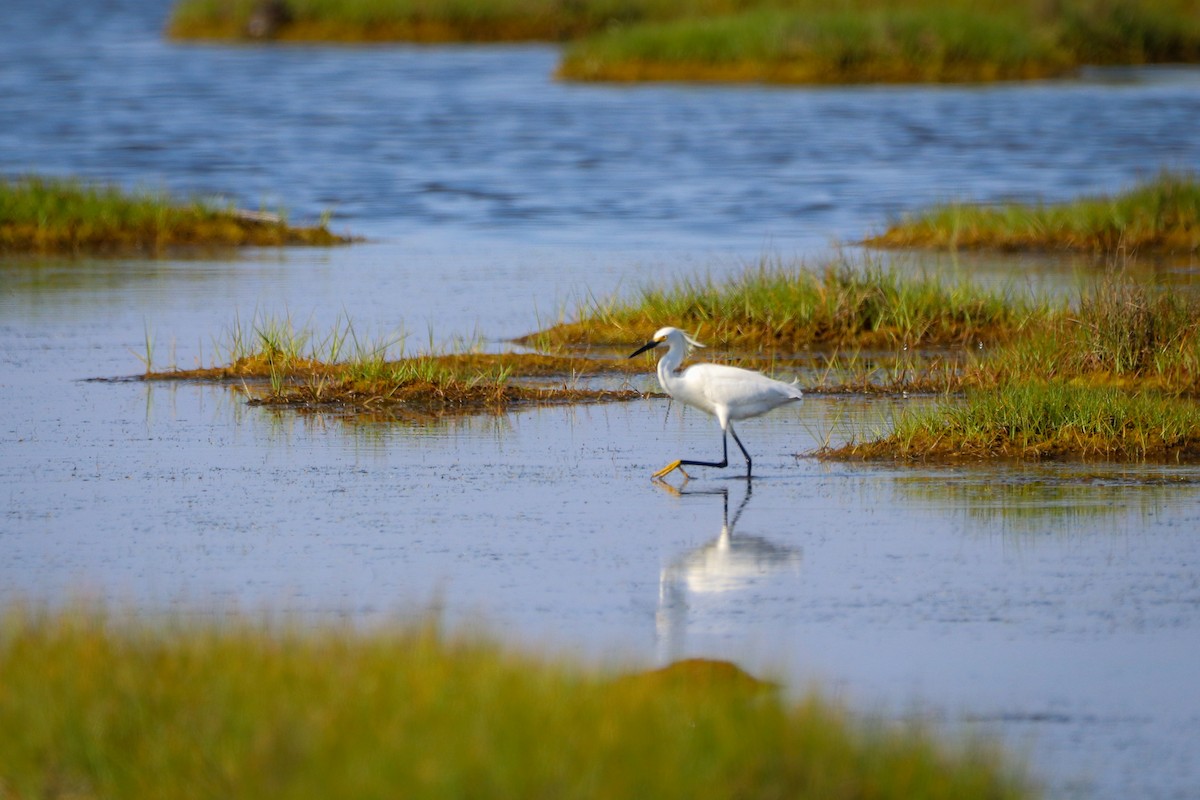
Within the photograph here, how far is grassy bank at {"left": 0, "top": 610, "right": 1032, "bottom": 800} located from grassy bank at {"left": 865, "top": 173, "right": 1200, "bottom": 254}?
616 inches

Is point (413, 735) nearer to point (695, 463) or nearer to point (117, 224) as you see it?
point (695, 463)

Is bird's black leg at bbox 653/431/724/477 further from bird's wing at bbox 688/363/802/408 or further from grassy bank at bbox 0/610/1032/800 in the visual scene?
grassy bank at bbox 0/610/1032/800

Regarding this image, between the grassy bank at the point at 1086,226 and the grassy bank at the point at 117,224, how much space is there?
7124mm

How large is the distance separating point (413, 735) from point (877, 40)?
42.4 metres

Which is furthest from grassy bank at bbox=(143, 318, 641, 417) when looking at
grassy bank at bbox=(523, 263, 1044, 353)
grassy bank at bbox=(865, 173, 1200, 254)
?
grassy bank at bbox=(865, 173, 1200, 254)

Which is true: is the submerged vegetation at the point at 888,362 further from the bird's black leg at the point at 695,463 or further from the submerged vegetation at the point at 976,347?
the bird's black leg at the point at 695,463

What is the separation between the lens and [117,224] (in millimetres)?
22938

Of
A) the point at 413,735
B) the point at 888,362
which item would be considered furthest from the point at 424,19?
the point at 413,735

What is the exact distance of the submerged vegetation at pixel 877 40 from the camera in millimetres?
46438

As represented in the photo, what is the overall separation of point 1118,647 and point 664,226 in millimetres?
19521

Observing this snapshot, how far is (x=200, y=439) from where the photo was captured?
12.0 metres

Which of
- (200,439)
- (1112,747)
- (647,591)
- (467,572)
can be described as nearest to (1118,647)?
(1112,747)

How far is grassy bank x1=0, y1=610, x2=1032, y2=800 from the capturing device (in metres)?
5.35

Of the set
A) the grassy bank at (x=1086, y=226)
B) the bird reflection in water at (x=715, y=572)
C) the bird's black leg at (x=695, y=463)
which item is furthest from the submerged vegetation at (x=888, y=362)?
the grassy bank at (x=1086, y=226)
